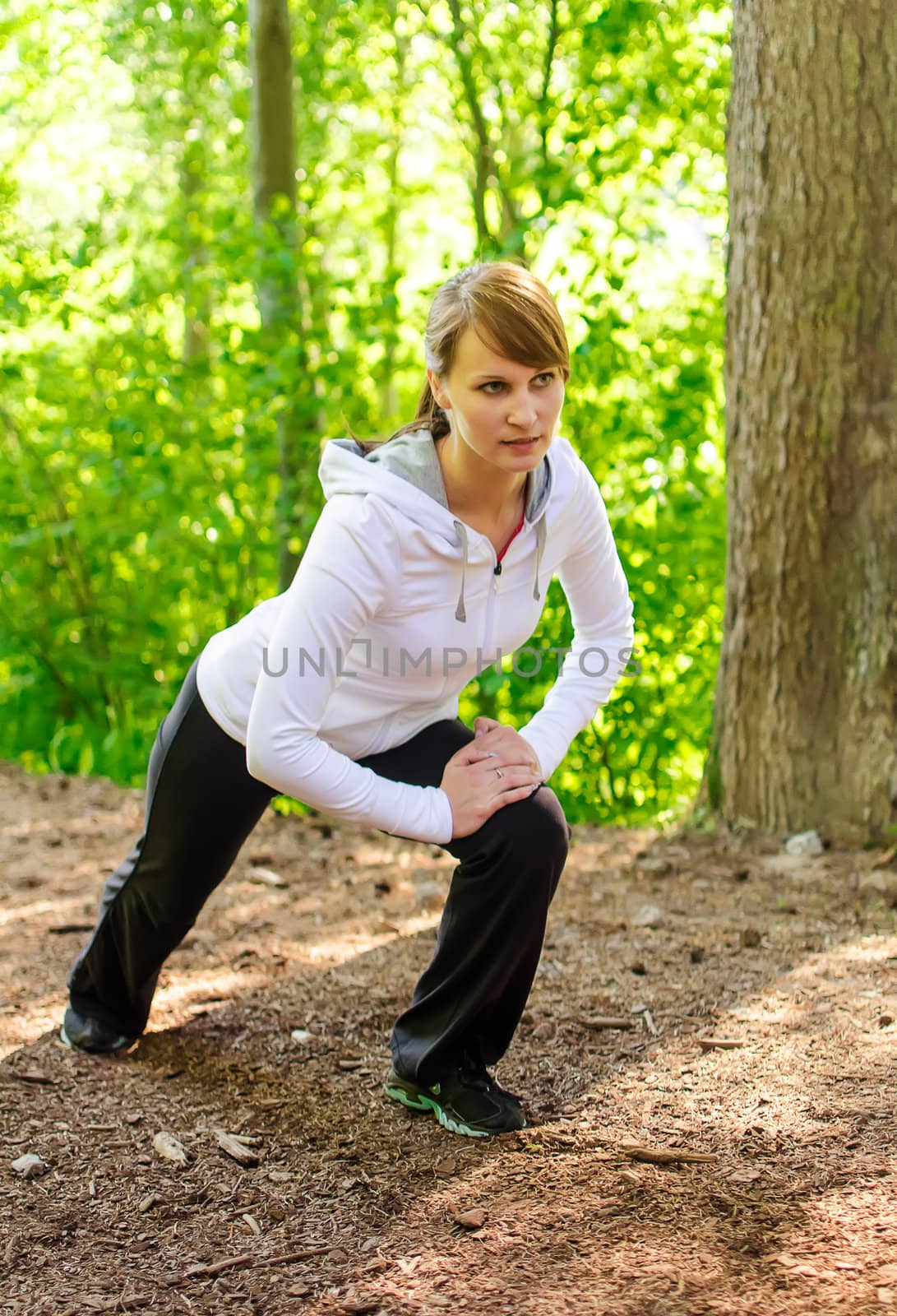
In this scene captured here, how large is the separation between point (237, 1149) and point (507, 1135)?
0.59 m

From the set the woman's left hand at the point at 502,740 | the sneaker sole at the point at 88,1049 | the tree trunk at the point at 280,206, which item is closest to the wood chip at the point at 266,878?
the tree trunk at the point at 280,206

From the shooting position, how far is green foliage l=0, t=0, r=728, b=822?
5305 millimetres

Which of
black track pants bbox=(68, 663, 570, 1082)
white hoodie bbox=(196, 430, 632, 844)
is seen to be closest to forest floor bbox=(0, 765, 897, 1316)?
black track pants bbox=(68, 663, 570, 1082)

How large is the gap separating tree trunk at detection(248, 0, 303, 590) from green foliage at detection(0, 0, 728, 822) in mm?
41

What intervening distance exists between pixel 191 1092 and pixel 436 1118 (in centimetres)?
65

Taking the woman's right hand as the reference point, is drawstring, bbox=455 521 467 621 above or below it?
Answer: above

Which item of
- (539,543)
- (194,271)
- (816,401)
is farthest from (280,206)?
(539,543)

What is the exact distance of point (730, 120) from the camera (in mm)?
4574

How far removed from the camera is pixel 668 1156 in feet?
8.11

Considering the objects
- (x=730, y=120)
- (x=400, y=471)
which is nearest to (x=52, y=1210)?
(x=400, y=471)

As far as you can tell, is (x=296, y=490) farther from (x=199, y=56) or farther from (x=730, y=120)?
(x=199, y=56)

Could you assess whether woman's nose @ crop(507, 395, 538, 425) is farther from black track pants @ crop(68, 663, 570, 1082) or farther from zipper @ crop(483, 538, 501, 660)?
black track pants @ crop(68, 663, 570, 1082)

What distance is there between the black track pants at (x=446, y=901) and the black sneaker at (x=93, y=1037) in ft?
0.06

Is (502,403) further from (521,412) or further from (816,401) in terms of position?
(816,401)
